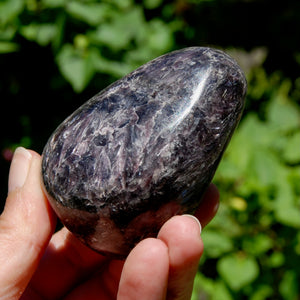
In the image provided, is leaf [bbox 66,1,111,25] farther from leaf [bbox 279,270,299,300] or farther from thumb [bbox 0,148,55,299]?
leaf [bbox 279,270,299,300]

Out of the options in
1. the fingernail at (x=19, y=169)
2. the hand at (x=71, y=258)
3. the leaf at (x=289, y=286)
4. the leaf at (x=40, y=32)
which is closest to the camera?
the hand at (x=71, y=258)

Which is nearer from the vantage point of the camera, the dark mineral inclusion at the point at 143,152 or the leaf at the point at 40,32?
the dark mineral inclusion at the point at 143,152

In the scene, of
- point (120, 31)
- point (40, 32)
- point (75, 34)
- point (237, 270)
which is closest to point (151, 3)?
point (120, 31)

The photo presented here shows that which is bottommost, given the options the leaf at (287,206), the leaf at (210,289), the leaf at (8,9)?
the leaf at (210,289)

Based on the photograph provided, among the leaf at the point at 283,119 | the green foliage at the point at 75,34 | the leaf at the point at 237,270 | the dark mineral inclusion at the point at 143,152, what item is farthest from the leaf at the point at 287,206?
the green foliage at the point at 75,34

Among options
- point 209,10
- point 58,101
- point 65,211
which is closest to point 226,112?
point 65,211

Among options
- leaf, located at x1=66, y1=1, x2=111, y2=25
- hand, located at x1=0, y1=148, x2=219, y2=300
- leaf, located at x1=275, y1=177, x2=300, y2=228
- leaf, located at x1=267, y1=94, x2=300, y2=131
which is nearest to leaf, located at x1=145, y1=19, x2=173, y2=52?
leaf, located at x1=66, y1=1, x2=111, y2=25

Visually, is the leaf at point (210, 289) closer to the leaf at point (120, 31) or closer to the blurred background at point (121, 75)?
the blurred background at point (121, 75)
